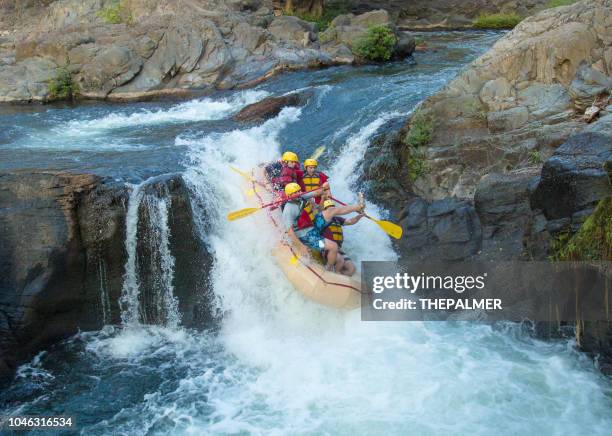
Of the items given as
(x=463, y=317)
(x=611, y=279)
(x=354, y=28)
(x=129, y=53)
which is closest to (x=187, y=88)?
(x=129, y=53)

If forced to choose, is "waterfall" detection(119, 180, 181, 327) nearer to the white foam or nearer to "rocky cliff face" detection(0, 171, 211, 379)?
"rocky cliff face" detection(0, 171, 211, 379)

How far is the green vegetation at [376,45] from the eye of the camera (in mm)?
15594

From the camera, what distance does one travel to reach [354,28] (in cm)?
1688

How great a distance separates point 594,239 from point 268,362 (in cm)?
349

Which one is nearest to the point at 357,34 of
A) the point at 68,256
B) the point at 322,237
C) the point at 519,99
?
the point at 519,99

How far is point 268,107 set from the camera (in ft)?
38.4

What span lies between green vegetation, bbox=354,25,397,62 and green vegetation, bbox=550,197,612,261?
10285 millimetres

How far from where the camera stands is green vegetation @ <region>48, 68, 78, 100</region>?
46.2 ft

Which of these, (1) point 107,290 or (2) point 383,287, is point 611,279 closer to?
(2) point 383,287

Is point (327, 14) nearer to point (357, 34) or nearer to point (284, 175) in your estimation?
point (357, 34)

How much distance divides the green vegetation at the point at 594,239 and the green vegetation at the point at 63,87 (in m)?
11.6

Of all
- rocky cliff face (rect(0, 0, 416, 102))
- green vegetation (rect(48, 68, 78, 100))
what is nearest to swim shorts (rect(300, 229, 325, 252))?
rocky cliff face (rect(0, 0, 416, 102))

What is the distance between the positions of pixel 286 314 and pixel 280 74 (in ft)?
28.1

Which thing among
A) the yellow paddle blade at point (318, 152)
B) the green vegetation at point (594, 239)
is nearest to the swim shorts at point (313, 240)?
the yellow paddle blade at point (318, 152)
